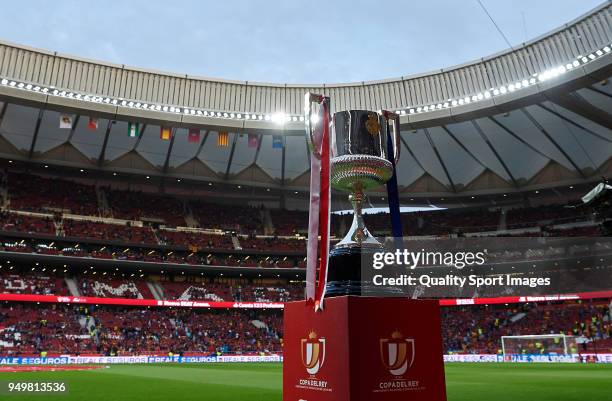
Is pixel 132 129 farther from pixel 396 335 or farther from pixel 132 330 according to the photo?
pixel 396 335

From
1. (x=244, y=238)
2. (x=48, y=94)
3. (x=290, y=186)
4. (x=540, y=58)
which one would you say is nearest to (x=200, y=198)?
(x=244, y=238)

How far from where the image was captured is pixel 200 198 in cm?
5522

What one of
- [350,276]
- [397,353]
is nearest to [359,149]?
[350,276]

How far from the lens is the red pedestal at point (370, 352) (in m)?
3.99

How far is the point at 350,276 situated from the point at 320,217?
710 millimetres

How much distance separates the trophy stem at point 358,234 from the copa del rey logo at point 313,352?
909 mm

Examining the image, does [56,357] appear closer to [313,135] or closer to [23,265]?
[23,265]

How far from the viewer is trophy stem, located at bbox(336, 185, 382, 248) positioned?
485 cm

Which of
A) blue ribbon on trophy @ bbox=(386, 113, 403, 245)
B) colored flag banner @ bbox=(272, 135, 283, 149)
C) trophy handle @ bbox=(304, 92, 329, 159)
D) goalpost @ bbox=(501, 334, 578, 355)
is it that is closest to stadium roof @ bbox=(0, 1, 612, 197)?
colored flag banner @ bbox=(272, 135, 283, 149)

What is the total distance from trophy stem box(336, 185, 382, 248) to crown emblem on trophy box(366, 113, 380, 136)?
57 centimetres

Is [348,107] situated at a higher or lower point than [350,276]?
higher

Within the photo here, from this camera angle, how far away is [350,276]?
469 cm

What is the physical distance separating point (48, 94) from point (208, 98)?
1145 cm

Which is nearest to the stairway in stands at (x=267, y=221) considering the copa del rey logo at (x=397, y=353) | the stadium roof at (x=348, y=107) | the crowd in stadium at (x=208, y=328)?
the stadium roof at (x=348, y=107)
